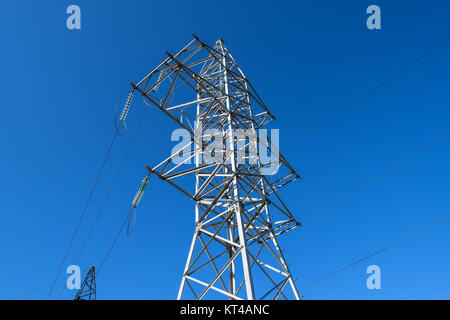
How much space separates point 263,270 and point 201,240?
2.22 meters

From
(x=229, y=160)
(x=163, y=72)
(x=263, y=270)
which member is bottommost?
(x=263, y=270)

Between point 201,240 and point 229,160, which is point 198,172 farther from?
point 201,240

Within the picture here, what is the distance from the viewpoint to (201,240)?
31.9ft

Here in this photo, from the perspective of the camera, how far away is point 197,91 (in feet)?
46.0
